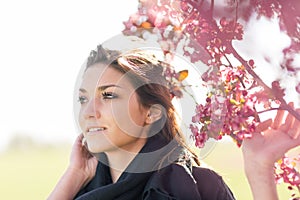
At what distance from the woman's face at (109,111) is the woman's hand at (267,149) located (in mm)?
555

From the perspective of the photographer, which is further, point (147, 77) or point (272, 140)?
point (147, 77)

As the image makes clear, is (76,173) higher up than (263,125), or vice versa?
(263,125)

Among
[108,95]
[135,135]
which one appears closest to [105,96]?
[108,95]

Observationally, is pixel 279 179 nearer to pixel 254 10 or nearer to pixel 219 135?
pixel 219 135

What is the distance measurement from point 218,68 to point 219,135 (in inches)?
4.5

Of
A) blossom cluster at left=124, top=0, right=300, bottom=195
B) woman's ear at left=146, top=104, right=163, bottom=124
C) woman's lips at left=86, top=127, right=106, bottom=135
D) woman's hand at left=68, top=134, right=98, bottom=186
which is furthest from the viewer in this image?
woman's hand at left=68, top=134, right=98, bottom=186

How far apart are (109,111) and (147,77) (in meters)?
0.16

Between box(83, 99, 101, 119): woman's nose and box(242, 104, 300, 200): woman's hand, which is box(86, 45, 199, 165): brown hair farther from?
box(242, 104, 300, 200): woman's hand

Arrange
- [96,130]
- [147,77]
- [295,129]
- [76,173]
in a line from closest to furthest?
[295,129]
[96,130]
[147,77]
[76,173]

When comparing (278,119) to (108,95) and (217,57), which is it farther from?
(108,95)

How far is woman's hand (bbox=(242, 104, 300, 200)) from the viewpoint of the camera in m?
1.20

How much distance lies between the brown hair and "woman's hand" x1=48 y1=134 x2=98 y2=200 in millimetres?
223

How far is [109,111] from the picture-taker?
5.74 ft

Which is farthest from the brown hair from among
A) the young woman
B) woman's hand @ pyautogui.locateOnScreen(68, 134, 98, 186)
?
woman's hand @ pyautogui.locateOnScreen(68, 134, 98, 186)
